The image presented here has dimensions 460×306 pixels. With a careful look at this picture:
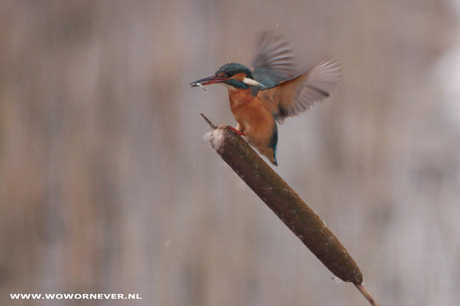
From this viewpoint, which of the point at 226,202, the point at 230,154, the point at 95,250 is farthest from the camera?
the point at 226,202

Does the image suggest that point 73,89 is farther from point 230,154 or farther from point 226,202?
point 230,154

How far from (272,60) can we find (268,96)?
0.08 m

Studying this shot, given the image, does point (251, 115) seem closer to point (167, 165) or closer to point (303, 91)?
point (303, 91)

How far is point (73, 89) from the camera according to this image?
1228 millimetres

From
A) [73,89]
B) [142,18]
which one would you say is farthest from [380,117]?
[73,89]

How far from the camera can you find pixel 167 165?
4.09ft

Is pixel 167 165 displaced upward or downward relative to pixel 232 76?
upward

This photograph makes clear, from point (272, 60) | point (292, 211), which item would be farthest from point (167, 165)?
point (292, 211)

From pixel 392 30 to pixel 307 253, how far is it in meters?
0.60

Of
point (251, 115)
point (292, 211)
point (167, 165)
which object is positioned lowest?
point (292, 211)

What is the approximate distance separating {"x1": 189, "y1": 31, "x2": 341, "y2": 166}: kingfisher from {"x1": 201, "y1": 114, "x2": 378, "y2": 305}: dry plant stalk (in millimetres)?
78

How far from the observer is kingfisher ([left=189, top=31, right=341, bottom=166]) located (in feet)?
1.51

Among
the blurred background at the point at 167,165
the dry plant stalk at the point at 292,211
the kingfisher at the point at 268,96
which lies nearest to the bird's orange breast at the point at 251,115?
the kingfisher at the point at 268,96

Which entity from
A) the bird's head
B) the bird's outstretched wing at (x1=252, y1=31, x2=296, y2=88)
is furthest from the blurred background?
the bird's head
